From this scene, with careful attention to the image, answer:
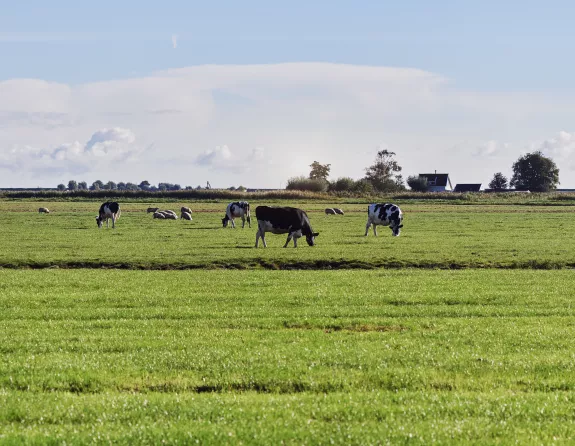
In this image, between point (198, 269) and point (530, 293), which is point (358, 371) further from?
point (198, 269)

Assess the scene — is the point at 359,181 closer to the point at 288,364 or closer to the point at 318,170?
the point at 318,170

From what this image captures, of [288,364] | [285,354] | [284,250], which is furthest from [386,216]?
[288,364]

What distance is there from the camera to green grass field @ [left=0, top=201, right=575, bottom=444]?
10.1 metres

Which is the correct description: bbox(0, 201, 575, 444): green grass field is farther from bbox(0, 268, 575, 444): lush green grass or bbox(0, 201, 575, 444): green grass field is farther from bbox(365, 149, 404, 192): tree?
bbox(365, 149, 404, 192): tree

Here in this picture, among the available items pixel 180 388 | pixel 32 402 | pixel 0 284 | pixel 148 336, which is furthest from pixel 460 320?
pixel 0 284

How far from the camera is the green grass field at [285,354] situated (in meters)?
10.1

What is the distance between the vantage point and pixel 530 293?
79.0 feet

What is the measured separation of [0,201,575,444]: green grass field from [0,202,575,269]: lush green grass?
2.68 feet

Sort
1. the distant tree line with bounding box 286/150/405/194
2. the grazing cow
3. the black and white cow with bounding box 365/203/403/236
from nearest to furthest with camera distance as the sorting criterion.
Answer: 1. the black and white cow with bounding box 365/203/403/236
2. the grazing cow
3. the distant tree line with bounding box 286/150/405/194

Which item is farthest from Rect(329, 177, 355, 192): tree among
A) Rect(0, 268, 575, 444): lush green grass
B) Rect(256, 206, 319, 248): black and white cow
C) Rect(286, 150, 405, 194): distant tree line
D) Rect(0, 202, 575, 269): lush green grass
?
Rect(0, 268, 575, 444): lush green grass

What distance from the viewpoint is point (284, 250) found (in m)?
41.0

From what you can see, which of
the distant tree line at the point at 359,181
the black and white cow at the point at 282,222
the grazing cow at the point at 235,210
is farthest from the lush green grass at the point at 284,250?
the distant tree line at the point at 359,181

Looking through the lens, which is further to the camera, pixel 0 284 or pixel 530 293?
pixel 0 284

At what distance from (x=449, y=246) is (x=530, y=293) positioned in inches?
716
